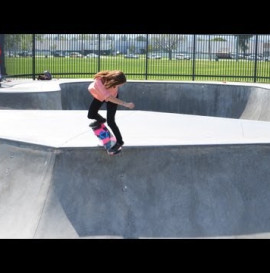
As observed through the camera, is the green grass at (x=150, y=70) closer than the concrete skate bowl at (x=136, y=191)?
No

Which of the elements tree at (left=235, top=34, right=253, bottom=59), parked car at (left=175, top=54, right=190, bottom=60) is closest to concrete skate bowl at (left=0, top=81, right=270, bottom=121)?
tree at (left=235, top=34, right=253, bottom=59)

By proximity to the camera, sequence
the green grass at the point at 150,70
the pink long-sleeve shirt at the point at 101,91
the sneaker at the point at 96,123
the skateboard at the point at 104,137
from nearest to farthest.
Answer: the pink long-sleeve shirt at the point at 101,91
the skateboard at the point at 104,137
the sneaker at the point at 96,123
the green grass at the point at 150,70

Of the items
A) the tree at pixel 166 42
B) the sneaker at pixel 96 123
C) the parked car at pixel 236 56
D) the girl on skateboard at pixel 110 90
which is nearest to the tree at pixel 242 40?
the parked car at pixel 236 56

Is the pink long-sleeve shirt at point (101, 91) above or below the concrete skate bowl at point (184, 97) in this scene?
above

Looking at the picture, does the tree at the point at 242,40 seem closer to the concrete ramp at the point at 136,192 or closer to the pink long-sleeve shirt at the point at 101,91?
the concrete ramp at the point at 136,192

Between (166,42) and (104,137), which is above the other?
(166,42)

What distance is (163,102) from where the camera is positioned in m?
18.4

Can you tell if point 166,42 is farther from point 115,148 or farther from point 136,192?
point 136,192

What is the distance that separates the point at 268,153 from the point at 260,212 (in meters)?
0.80

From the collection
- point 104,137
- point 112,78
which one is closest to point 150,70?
point 104,137

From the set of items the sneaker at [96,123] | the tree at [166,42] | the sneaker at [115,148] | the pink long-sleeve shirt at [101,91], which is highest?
the tree at [166,42]

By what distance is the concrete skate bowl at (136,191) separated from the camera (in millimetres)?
6742

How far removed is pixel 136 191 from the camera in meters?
7.00

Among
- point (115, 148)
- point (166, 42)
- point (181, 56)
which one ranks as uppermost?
point (166, 42)
